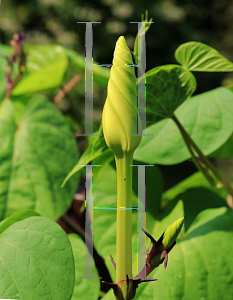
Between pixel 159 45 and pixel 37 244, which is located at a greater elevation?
pixel 159 45

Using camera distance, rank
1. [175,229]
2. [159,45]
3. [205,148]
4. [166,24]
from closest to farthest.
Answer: [175,229] < [205,148] < [159,45] < [166,24]

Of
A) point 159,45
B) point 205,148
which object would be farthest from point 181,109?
point 159,45

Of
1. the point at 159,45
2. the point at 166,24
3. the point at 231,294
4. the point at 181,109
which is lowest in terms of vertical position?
the point at 231,294

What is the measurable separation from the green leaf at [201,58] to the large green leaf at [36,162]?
4.4 inches

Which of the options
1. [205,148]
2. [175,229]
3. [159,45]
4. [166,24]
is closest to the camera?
[175,229]

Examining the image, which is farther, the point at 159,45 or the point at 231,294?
the point at 159,45

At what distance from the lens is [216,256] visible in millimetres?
170

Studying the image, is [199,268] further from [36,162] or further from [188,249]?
[36,162]

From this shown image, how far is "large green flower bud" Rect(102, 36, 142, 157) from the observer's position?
0.11 m

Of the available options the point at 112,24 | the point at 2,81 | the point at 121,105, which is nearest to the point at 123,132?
the point at 121,105

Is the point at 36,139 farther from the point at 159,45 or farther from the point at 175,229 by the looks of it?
the point at 159,45

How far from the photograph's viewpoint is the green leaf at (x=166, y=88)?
0.15m

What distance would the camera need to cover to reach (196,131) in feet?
0.74

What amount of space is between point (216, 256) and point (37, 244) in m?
0.11
